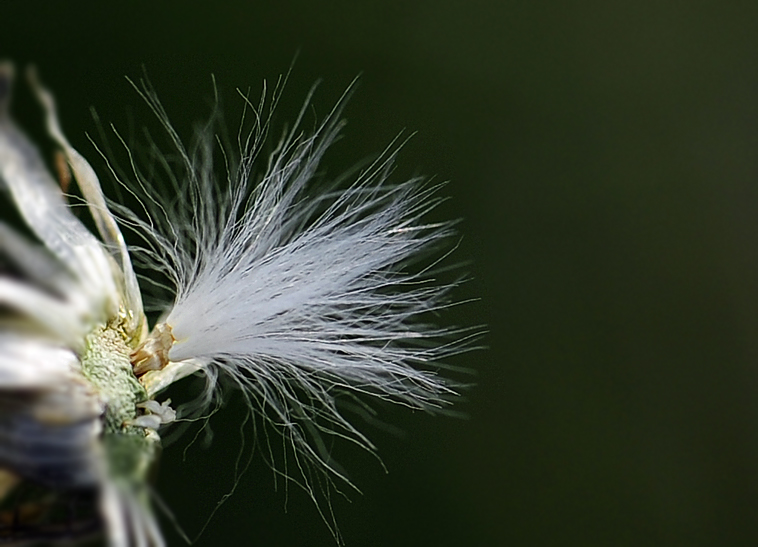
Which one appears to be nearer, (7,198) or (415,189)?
(7,198)

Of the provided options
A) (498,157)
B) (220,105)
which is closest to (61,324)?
(220,105)

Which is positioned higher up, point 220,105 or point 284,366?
point 220,105

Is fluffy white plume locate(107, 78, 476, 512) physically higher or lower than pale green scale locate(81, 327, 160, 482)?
higher

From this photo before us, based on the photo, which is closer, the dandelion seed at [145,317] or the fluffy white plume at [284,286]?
the dandelion seed at [145,317]

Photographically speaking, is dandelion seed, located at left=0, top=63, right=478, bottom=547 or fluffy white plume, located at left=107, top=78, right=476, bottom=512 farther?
fluffy white plume, located at left=107, top=78, right=476, bottom=512

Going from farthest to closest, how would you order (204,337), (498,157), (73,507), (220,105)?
(498,157)
(220,105)
(204,337)
(73,507)

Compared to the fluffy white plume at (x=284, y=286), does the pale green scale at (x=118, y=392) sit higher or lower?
lower

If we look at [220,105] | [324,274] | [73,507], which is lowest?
[73,507]

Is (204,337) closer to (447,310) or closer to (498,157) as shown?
(447,310)
